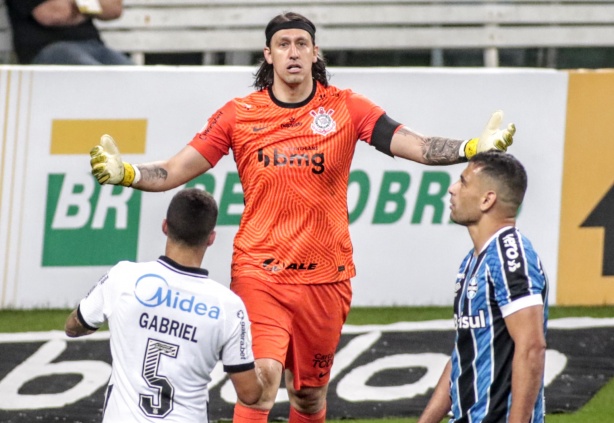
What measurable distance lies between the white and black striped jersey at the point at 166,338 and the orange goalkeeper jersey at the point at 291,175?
1.36m

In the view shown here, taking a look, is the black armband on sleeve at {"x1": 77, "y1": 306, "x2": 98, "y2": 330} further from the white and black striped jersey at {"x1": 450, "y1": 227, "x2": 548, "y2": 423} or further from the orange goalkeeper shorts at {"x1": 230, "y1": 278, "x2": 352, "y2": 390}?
the white and black striped jersey at {"x1": 450, "y1": 227, "x2": 548, "y2": 423}

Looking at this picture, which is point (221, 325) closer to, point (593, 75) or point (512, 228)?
point (512, 228)

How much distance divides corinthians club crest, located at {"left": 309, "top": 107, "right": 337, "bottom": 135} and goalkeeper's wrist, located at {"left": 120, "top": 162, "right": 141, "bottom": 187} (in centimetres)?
90

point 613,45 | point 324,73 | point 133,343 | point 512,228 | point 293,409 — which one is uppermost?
point 613,45

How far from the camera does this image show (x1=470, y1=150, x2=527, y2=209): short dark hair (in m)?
4.59

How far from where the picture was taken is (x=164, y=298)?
4605 millimetres

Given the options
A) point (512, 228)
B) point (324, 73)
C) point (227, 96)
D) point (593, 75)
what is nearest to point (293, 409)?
point (324, 73)

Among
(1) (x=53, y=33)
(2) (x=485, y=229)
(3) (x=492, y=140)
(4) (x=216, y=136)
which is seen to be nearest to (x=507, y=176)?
(2) (x=485, y=229)

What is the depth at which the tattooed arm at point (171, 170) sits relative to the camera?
19.5 ft

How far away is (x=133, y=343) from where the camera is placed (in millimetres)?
4602

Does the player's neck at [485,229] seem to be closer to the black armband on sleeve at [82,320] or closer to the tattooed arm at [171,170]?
the black armband on sleeve at [82,320]

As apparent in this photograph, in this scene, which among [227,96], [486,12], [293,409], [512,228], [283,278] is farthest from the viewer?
[486,12]

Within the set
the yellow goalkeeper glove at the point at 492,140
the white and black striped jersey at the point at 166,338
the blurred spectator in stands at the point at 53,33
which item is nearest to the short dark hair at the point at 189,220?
the white and black striped jersey at the point at 166,338

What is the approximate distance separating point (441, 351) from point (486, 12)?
4.31 metres
